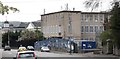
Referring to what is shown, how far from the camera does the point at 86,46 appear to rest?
75.0m

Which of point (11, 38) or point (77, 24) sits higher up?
point (77, 24)

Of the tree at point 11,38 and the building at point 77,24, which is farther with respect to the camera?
the tree at point 11,38

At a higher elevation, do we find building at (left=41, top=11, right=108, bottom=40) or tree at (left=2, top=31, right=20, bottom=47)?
building at (left=41, top=11, right=108, bottom=40)

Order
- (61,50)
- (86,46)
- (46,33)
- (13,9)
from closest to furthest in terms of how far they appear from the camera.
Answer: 1. (13,9)
2. (86,46)
3. (61,50)
4. (46,33)

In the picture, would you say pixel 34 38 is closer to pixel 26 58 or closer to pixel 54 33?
pixel 54 33

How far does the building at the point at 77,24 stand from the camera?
344 feet

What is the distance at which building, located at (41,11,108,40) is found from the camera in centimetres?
10488

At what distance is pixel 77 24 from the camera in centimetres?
10500

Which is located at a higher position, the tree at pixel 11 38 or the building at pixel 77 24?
the building at pixel 77 24

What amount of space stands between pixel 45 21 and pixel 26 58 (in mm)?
92647

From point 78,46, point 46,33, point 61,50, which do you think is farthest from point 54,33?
point 78,46

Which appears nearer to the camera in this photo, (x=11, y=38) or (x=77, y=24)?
(x=77, y=24)

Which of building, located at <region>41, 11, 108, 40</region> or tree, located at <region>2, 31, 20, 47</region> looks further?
tree, located at <region>2, 31, 20, 47</region>

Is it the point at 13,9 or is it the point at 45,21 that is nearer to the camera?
the point at 13,9
